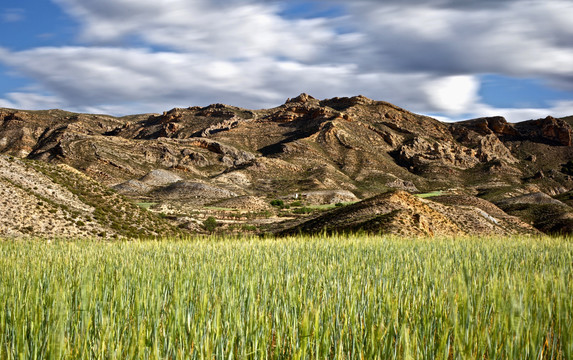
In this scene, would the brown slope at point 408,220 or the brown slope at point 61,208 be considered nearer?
the brown slope at point 408,220

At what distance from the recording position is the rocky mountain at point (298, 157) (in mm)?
55000

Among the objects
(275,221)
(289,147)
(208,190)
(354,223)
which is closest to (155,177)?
(208,190)

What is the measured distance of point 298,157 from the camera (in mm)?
82188

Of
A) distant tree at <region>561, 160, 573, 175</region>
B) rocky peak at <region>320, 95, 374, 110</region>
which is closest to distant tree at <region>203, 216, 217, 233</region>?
distant tree at <region>561, 160, 573, 175</region>

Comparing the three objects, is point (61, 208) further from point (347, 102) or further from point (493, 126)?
point (493, 126)

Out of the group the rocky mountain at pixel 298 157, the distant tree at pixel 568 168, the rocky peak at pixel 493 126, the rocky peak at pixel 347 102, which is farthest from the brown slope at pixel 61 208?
the rocky peak at pixel 493 126

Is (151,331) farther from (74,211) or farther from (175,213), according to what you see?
(175,213)

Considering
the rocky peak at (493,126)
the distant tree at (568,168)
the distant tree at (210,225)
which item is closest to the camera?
the distant tree at (210,225)

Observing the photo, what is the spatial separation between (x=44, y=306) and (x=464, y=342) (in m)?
3.48

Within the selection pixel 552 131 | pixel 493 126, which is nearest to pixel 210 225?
pixel 552 131

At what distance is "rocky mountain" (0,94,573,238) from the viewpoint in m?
55.0

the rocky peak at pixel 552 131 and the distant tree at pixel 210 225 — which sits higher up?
the rocky peak at pixel 552 131

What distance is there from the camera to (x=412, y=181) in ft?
262

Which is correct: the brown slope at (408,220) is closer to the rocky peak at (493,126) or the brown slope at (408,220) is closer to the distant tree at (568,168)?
the distant tree at (568,168)
